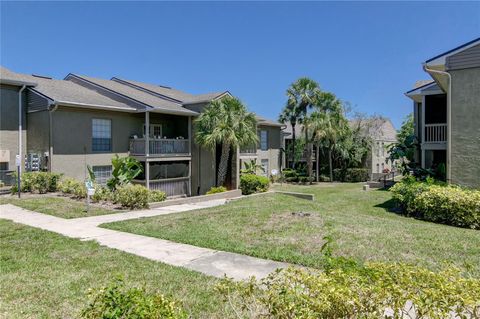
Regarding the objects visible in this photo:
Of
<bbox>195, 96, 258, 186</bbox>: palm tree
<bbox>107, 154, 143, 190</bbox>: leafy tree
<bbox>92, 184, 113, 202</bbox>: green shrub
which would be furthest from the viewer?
<bbox>195, 96, 258, 186</bbox>: palm tree

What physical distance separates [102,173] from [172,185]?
441cm

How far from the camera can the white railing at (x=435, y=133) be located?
1710 centimetres

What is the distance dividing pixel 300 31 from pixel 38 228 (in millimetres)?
15940

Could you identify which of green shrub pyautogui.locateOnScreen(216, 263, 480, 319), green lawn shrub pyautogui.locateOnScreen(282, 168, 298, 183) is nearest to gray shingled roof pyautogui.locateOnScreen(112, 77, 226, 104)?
green lawn shrub pyautogui.locateOnScreen(282, 168, 298, 183)

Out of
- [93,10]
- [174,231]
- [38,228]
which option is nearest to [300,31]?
[93,10]

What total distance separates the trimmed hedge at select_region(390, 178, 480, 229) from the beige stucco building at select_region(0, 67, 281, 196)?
492 inches

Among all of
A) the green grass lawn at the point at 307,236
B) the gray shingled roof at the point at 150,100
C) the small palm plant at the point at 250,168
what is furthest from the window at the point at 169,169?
the green grass lawn at the point at 307,236

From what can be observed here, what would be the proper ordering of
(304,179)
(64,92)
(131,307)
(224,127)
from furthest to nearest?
(304,179)
(224,127)
(64,92)
(131,307)

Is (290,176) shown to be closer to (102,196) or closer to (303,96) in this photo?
(303,96)

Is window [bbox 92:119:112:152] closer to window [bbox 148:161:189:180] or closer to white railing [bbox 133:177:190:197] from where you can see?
white railing [bbox 133:177:190:197]

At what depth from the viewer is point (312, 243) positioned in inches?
308

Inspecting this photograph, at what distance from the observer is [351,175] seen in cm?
3331

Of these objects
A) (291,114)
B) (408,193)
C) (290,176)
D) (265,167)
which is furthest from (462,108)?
(291,114)

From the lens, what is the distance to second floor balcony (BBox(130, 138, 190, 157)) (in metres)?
20.0
